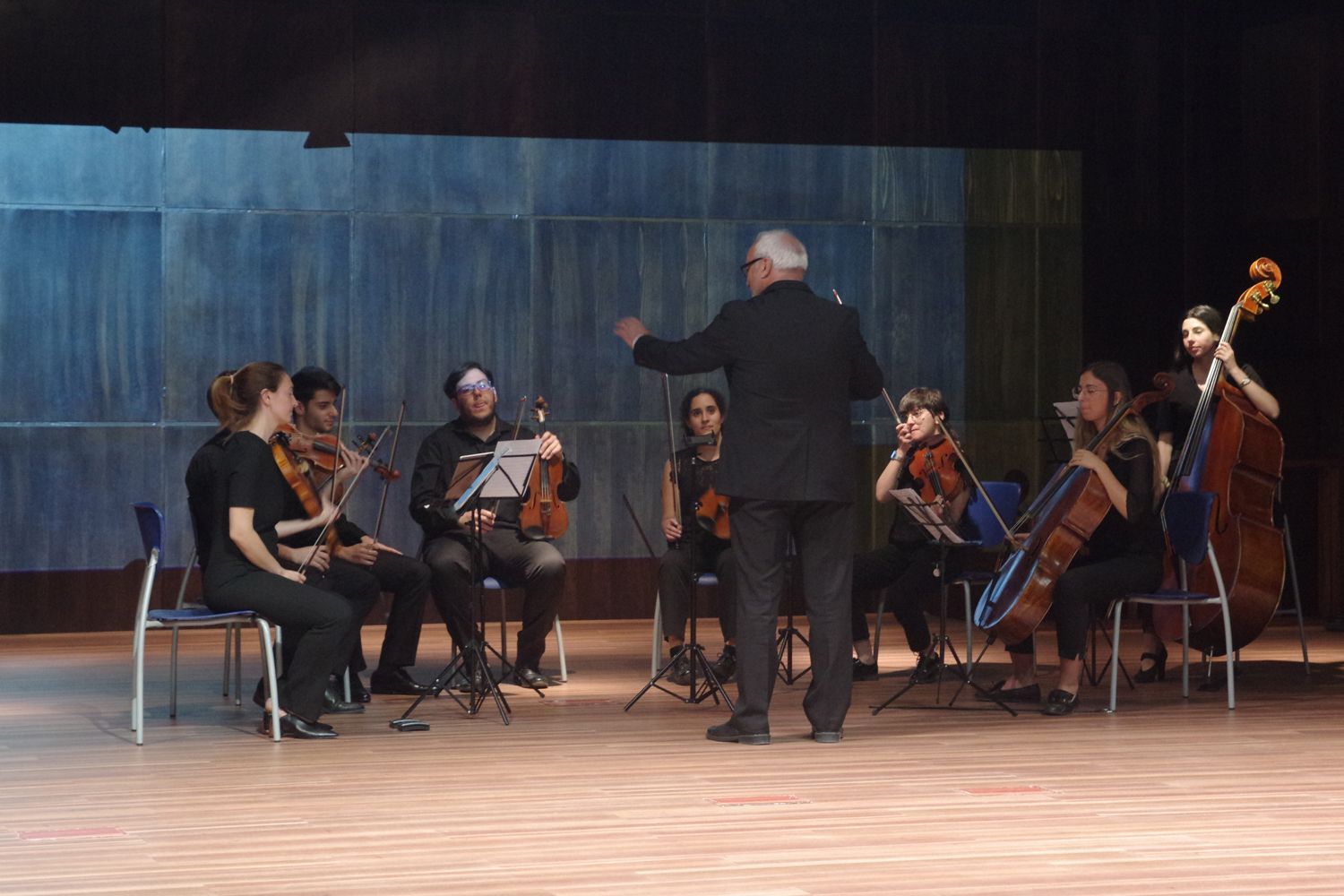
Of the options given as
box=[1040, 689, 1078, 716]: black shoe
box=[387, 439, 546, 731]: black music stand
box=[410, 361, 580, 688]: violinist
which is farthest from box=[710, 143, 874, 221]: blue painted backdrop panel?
box=[1040, 689, 1078, 716]: black shoe

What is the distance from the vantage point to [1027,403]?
30.2 feet

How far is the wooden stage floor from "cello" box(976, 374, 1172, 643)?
293mm

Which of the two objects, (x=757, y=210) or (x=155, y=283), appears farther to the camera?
(x=757, y=210)

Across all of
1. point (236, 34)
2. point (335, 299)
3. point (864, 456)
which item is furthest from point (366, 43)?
point (864, 456)

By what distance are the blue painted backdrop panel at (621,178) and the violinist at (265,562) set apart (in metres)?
3.88

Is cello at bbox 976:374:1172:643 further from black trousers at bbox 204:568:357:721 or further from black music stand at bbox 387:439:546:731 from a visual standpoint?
black trousers at bbox 204:568:357:721

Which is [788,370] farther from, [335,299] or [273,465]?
[335,299]

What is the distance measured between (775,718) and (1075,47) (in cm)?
512

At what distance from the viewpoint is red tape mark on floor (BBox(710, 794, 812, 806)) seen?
388 centimetres

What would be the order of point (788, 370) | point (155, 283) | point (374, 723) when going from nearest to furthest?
point (788, 370), point (374, 723), point (155, 283)

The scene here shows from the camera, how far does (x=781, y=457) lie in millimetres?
4672

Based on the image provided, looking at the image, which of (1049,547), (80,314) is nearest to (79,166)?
(80,314)

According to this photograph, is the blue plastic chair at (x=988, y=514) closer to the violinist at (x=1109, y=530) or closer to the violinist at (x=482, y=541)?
the violinist at (x=1109, y=530)

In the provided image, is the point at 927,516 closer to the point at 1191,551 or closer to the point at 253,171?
the point at 1191,551
